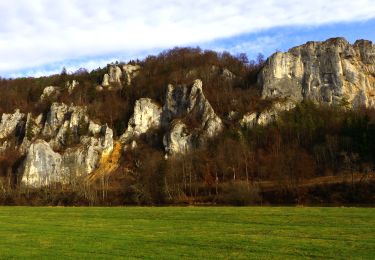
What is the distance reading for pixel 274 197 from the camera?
79.1m

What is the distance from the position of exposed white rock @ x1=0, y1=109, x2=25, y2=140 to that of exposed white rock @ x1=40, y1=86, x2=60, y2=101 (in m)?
10.5

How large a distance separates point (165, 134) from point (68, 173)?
93.6 ft

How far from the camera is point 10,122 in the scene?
525 ft

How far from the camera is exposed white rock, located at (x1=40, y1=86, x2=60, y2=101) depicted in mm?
167250

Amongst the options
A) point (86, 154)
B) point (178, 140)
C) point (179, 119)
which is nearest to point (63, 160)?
point (86, 154)

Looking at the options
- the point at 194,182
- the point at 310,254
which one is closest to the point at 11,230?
the point at 310,254

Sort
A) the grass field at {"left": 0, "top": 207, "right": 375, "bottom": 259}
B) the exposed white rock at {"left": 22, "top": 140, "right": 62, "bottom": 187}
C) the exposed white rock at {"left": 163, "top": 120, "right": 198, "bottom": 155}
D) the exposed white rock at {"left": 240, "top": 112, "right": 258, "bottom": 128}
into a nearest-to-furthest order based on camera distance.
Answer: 1. the grass field at {"left": 0, "top": 207, "right": 375, "bottom": 259}
2. the exposed white rock at {"left": 163, "top": 120, "right": 198, "bottom": 155}
3. the exposed white rock at {"left": 22, "top": 140, "right": 62, "bottom": 187}
4. the exposed white rock at {"left": 240, "top": 112, "right": 258, "bottom": 128}

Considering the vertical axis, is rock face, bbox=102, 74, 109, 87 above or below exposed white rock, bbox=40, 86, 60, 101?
above

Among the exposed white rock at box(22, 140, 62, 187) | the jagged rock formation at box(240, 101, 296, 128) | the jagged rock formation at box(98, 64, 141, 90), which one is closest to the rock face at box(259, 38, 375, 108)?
the jagged rock formation at box(240, 101, 296, 128)

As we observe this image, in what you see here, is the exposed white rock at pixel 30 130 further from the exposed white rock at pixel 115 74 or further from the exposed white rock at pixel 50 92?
the exposed white rock at pixel 115 74

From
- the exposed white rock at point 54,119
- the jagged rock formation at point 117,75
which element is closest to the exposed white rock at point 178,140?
the exposed white rock at point 54,119

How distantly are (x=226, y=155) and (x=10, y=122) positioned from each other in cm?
8367

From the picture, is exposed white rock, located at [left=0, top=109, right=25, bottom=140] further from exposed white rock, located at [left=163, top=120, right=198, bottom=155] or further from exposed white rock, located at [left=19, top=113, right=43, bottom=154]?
exposed white rock, located at [left=163, top=120, right=198, bottom=155]

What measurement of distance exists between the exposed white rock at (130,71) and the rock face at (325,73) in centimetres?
5180
